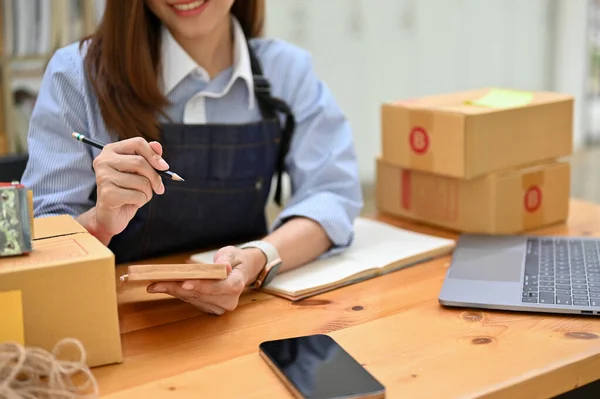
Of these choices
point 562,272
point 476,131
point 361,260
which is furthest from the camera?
point 476,131

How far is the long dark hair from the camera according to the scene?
4.20ft

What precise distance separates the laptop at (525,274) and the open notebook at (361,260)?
68 mm

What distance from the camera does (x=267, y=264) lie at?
1.18 meters

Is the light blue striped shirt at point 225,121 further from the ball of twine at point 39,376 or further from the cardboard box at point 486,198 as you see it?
the ball of twine at point 39,376

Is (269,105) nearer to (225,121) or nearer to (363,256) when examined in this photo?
(225,121)

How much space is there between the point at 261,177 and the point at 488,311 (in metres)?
0.56

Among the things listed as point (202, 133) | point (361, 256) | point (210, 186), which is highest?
point (202, 133)

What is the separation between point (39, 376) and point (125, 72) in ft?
2.13

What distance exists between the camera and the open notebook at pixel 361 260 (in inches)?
45.6

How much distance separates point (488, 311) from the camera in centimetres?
105

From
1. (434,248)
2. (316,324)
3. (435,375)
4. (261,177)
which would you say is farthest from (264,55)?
(435,375)

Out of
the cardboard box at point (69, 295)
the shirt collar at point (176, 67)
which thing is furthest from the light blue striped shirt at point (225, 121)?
the cardboard box at point (69, 295)

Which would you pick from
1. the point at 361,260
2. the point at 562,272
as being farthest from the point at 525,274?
the point at 361,260

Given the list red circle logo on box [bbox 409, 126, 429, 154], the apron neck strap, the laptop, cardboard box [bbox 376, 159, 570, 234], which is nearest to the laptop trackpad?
the laptop
